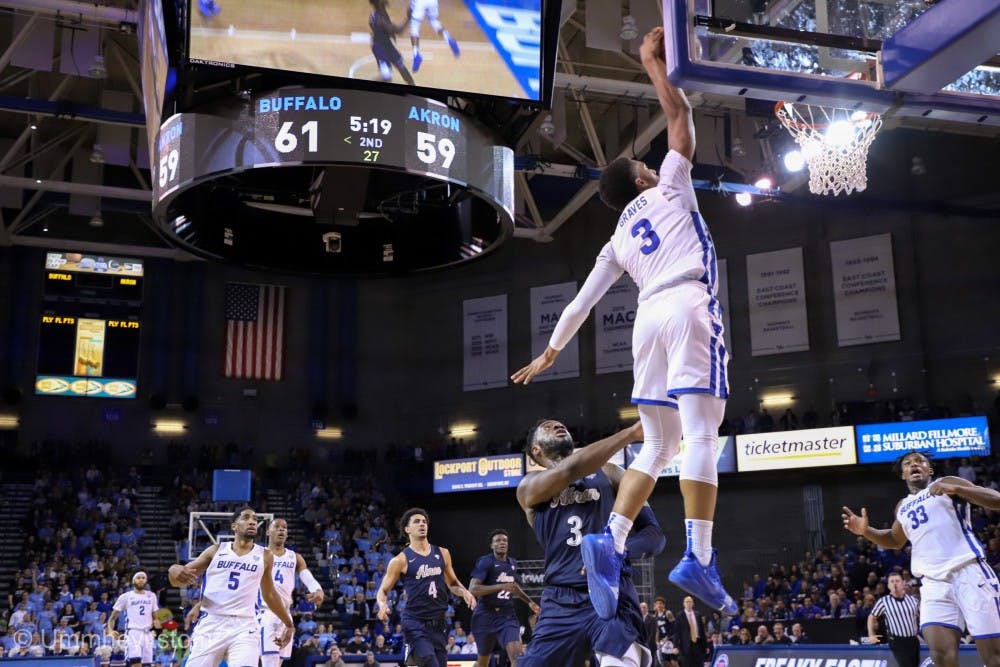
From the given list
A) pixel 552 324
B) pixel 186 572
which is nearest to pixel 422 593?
pixel 186 572

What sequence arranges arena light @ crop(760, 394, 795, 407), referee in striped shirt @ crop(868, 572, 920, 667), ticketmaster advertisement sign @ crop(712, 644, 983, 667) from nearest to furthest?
ticketmaster advertisement sign @ crop(712, 644, 983, 667) < referee in striped shirt @ crop(868, 572, 920, 667) < arena light @ crop(760, 394, 795, 407)

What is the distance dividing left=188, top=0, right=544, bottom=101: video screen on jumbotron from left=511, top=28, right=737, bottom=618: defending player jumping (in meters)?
6.81

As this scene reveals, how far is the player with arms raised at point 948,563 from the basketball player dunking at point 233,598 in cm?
550

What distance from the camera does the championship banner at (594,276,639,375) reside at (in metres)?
32.2

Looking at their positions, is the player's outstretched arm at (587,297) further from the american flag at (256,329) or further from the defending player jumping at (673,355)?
the american flag at (256,329)

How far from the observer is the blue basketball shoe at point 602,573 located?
16.2ft

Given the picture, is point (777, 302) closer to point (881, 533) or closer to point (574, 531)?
point (881, 533)

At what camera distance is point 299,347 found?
119 ft

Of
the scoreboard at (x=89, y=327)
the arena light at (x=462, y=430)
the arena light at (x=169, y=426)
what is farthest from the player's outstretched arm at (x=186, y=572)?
the arena light at (x=169, y=426)

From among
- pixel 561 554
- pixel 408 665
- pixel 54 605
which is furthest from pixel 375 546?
pixel 561 554

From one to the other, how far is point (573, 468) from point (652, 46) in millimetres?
2366

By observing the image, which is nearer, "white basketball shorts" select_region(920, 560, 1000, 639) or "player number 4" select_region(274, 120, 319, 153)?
"white basketball shorts" select_region(920, 560, 1000, 639)

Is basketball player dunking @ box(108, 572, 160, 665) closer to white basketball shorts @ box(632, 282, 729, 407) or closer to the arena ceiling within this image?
the arena ceiling

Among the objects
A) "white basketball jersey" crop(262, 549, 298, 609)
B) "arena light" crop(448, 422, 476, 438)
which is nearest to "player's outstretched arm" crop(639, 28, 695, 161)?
"white basketball jersey" crop(262, 549, 298, 609)
